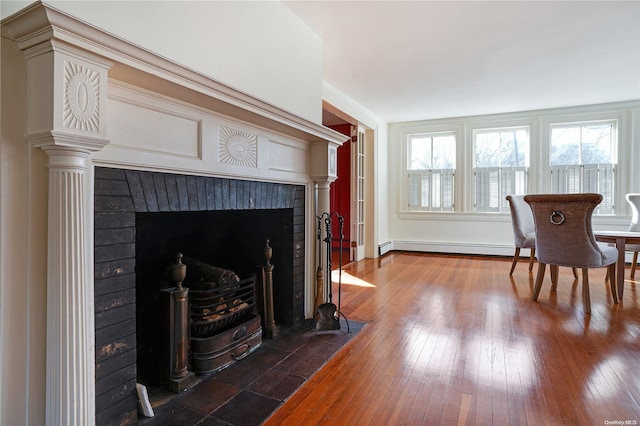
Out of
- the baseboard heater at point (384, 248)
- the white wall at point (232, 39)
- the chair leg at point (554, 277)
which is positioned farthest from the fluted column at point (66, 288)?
the baseboard heater at point (384, 248)

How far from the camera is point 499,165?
5797 mm

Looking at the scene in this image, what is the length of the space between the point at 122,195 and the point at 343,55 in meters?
2.67

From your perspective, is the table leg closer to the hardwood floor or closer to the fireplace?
the hardwood floor

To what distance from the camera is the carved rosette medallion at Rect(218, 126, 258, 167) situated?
1.89 meters

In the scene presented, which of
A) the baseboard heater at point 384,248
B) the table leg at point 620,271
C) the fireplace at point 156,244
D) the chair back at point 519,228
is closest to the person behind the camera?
the fireplace at point 156,244

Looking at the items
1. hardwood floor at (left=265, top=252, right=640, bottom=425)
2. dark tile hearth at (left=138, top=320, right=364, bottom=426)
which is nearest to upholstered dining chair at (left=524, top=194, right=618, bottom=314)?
hardwood floor at (left=265, top=252, right=640, bottom=425)

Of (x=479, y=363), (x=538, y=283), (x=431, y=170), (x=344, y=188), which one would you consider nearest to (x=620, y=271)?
(x=538, y=283)

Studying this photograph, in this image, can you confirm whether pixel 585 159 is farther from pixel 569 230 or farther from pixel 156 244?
pixel 156 244

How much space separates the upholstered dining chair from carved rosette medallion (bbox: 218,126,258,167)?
2553mm

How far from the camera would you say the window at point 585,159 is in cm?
519

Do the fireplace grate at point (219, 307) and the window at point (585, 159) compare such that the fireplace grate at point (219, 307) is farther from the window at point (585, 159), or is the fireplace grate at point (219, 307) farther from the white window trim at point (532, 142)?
the window at point (585, 159)

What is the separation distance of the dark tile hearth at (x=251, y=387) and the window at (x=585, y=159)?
16.1ft

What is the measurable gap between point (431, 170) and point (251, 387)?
17.4 ft

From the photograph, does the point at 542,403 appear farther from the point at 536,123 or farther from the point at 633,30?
the point at 536,123
